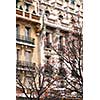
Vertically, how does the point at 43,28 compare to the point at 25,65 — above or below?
above

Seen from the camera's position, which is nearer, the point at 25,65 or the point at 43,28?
the point at 25,65

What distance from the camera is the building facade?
3.31 metres

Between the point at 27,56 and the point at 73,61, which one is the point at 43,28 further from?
the point at 73,61

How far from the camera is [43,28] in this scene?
370 centimetres

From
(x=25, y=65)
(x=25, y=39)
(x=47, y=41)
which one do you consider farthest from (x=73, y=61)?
(x=25, y=39)

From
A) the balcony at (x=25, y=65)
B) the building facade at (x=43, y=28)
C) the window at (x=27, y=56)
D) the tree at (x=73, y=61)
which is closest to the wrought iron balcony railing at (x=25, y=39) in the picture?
the building facade at (x=43, y=28)

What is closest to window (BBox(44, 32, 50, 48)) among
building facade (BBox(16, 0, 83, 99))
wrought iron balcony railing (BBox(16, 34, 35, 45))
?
building facade (BBox(16, 0, 83, 99))

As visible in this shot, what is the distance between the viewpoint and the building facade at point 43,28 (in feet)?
10.9

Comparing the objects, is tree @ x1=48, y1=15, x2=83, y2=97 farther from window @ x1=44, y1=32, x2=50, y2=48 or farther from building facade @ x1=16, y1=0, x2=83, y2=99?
window @ x1=44, y1=32, x2=50, y2=48

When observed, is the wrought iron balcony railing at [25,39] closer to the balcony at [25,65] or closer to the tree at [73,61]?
the balcony at [25,65]

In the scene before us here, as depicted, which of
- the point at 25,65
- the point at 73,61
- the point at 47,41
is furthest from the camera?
the point at 47,41

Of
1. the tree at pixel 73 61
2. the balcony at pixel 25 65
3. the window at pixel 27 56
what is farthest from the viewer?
the window at pixel 27 56

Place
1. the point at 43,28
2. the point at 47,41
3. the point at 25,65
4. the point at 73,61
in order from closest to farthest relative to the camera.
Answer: the point at 73,61 → the point at 25,65 → the point at 47,41 → the point at 43,28
